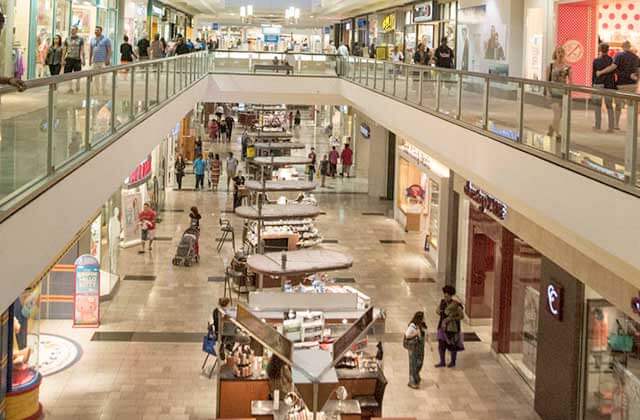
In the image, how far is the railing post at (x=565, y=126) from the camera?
7621mm

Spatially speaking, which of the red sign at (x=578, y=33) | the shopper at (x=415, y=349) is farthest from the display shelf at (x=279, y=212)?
the red sign at (x=578, y=33)

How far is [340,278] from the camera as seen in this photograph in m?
19.2

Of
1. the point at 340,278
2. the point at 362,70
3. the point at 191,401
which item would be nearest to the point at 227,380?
the point at 191,401

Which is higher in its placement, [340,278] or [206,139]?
[206,139]

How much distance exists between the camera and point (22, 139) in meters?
5.44

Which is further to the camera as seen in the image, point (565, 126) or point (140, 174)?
point (140, 174)

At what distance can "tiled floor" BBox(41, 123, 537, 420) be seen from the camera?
39.1 feet

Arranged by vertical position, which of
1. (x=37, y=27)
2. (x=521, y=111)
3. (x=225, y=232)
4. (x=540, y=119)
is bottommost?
(x=225, y=232)

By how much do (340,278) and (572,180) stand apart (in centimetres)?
1206

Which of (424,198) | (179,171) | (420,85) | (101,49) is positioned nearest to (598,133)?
(420,85)

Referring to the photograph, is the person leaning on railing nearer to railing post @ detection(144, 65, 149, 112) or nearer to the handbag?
railing post @ detection(144, 65, 149, 112)

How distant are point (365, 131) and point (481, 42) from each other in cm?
1241

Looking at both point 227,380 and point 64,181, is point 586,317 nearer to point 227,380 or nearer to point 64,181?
point 227,380

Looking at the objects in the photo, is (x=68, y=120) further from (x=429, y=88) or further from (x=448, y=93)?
(x=429, y=88)
